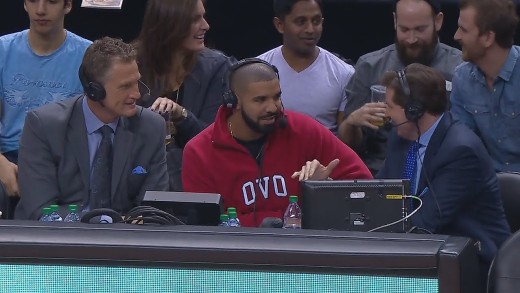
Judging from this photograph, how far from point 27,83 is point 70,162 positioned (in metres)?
1.00

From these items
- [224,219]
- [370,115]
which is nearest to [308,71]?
[370,115]

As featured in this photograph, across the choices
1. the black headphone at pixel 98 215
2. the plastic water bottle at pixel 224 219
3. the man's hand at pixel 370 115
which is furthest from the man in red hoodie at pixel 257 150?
the black headphone at pixel 98 215

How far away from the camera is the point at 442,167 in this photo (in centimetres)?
399

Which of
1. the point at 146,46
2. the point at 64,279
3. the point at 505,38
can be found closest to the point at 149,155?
the point at 146,46

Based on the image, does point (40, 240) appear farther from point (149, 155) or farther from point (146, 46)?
point (146, 46)

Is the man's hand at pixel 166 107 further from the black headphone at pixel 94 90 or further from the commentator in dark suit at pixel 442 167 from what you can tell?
the commentator in dark suit at pixel 442 167

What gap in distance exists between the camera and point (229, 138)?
434cm

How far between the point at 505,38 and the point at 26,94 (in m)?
2.36

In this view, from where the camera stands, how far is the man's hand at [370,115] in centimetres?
471

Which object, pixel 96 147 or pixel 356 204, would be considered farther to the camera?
pixel 96 147

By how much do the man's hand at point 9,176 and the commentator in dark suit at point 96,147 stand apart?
0.69 feet

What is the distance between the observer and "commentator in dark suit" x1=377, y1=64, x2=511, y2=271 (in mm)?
3924

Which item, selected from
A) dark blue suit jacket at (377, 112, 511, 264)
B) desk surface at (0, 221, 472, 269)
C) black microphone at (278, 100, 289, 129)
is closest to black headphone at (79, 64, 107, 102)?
black microphone at (278, 100, 289, 129)

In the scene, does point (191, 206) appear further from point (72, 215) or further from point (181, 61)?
point (181, 61)
